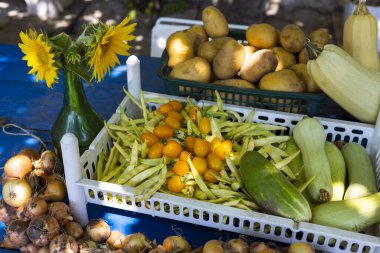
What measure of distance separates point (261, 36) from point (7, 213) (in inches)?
47.3

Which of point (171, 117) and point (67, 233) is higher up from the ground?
point (171, 117)

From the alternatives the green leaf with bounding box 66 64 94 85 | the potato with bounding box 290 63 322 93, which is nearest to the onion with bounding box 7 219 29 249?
the green leaf with bounding box 66 64 94 85

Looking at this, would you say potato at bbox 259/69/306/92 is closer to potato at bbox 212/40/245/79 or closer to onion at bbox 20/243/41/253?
potato at bbox 212/40/245/79

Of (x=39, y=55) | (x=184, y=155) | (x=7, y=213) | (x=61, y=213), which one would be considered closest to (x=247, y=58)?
(x=184, y=155)

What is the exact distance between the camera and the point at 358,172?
1.51 metres

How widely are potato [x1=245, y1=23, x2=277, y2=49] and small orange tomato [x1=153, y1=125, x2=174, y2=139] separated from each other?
609 mm

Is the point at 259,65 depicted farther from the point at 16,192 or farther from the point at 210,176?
the point at 16,192

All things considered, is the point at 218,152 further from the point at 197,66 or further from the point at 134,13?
the point at 134,13

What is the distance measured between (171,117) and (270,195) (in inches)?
19.5

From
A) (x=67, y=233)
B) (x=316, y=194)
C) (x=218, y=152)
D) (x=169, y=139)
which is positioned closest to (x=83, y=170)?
(x=67, y=233)

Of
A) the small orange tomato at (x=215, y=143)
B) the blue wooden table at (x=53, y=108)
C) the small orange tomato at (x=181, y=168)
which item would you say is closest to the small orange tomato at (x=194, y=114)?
the small orange tomato at (x=215, y=143)

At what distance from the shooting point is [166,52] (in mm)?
1987

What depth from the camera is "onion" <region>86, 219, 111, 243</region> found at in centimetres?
133

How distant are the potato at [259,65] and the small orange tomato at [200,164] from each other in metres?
0.51
